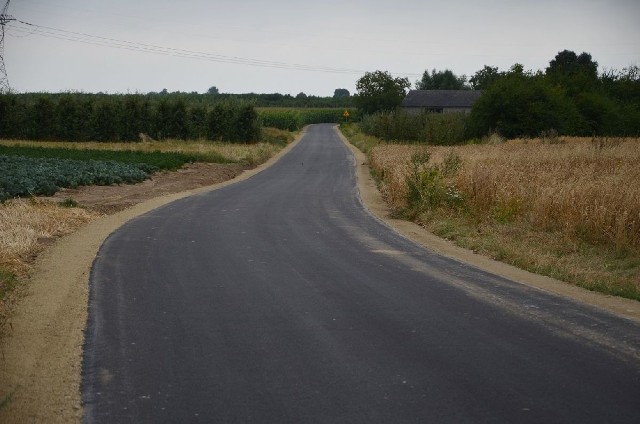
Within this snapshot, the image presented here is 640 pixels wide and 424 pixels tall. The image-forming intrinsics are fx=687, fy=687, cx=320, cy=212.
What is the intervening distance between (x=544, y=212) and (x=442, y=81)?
13708 centimetres

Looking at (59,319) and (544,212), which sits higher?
(544,212)

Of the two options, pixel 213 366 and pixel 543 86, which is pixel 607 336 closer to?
pixel 213 366

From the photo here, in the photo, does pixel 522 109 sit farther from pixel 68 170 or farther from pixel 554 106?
pixel 68 170

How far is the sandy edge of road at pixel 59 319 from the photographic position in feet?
21.0

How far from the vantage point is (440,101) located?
106812mm

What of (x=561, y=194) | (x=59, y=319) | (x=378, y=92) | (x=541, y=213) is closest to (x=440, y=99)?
(x=378, y=92)

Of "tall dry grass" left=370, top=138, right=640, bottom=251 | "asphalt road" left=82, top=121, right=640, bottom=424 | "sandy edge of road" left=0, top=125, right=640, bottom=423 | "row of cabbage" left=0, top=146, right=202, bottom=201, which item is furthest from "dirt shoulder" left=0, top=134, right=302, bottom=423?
"tall dry grass" left=370, top=138, right=640, bottom=251

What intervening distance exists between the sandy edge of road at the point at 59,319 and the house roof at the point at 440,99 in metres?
90.9

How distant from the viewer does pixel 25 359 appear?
764 centimetres

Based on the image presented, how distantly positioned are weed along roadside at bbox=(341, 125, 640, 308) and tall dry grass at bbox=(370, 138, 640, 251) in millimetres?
24

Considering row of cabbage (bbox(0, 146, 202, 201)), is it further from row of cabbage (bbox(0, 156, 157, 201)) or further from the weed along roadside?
the weed along roadside

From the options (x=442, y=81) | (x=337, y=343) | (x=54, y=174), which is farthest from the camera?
(x=442, y=81)

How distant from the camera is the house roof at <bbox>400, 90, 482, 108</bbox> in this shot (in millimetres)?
105950

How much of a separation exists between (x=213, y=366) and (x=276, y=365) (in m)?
0.66
